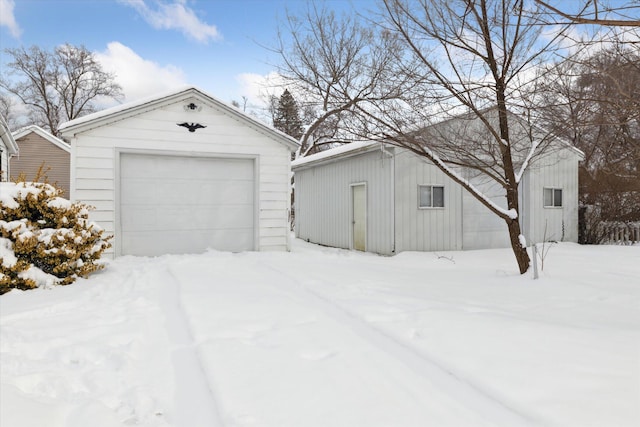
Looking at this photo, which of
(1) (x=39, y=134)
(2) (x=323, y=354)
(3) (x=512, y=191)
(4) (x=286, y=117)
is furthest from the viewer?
(4) (x=286, y=117)

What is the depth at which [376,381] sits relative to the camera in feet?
8.54

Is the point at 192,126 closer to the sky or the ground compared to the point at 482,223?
closer to the sky

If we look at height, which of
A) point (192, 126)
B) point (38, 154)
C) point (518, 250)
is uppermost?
point (38, 154)

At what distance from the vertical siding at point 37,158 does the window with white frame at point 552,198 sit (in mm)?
19414

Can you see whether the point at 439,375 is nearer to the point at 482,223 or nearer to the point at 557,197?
the point at 482,223

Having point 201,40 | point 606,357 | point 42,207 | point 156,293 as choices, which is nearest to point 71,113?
point 201,40

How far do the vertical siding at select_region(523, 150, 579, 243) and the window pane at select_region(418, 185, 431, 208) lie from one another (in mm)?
3396

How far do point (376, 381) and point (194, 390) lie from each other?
1144 millimetres

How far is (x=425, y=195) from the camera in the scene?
10352 millimetres

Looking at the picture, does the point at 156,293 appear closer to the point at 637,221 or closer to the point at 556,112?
the point at 556,112

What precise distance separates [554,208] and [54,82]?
3000cm

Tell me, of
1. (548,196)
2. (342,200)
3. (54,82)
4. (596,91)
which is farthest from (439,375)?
(54,82)

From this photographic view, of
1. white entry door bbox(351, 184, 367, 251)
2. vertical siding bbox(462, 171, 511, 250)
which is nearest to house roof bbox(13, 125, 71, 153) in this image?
white entry door bbox(351, 184, 367, 251)

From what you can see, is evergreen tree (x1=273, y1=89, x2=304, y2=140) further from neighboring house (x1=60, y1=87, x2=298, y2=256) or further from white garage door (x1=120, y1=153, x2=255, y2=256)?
white garage door (x1=120, y1=153, x2=255, y2=256)
